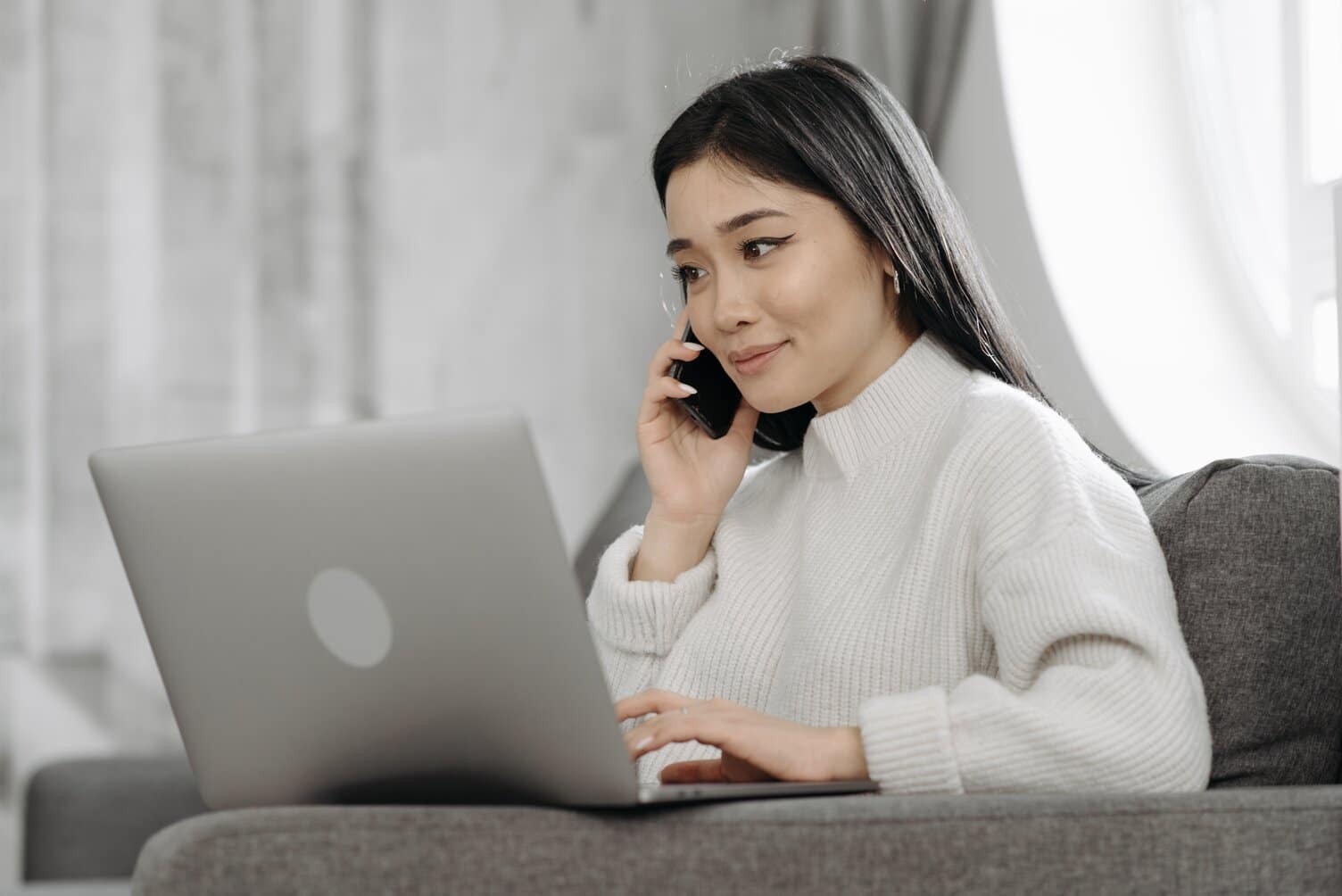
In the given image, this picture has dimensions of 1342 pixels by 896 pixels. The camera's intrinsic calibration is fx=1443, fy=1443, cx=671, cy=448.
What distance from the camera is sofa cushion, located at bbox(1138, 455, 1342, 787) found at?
1.09 metres

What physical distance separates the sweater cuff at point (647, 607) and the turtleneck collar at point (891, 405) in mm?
181

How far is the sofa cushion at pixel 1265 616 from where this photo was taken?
1093 millimetres

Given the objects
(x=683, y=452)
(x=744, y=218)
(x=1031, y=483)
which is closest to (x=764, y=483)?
(x=683, y=452)

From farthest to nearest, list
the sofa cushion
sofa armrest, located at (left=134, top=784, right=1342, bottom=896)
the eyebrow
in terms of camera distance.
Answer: the eyebrow < the sofa cushion < sofa armrest, located at (left=134, top=784, right=1342, bottom=896)

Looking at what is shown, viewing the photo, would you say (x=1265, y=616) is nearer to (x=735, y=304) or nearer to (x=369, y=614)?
(x=735, y=304)

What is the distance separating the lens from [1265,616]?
1.11 metres

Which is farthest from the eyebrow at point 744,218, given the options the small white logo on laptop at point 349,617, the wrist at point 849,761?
the small white logo on laptop at point 349,617

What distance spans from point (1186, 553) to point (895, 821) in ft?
1.55

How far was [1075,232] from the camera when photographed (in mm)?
2443

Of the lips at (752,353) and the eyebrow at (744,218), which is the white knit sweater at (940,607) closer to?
the lips at (752,353)

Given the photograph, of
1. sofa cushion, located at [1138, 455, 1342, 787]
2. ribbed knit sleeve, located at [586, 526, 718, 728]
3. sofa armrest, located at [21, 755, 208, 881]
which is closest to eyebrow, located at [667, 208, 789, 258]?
ribbed knit sleeve, located at [586, 526, 718, 728]

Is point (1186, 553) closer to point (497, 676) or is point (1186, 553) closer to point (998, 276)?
point (497, 676)

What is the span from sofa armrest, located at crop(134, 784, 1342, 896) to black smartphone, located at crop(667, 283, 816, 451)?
2.67 ft

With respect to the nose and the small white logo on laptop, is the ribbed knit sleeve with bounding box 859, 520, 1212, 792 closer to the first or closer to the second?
the small white logo on laptop
